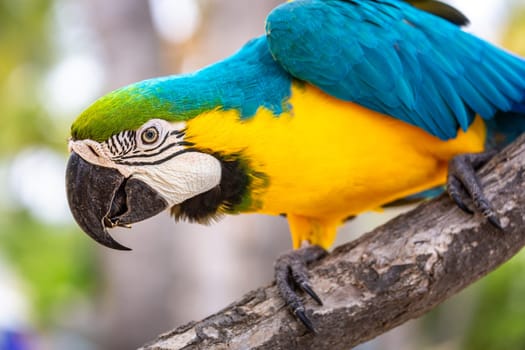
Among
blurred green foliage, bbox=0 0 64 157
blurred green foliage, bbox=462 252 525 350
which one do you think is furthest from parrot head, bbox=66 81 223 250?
blurred green foliage, bbox=0 0 64 157

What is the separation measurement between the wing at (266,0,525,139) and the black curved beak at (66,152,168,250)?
23.5 inches

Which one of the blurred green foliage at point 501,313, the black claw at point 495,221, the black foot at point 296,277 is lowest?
the blurred green foliage at point 501,313

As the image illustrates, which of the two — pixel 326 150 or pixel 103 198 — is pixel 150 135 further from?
pixel 326 150

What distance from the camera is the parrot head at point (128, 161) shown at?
68.2 inches

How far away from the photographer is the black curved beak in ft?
5.74

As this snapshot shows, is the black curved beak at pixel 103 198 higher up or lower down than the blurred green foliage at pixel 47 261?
lower down

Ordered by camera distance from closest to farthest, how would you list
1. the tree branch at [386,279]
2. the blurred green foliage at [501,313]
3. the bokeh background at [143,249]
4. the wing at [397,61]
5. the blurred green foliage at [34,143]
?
the tree branch at [386,279] → the wing at [397,61] → the blurred green foliage at [501,313] → the bokeh background at [143,249] → the blurred green foliage at [34,143]

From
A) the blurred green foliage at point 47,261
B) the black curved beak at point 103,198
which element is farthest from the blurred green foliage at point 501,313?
the blurred green foliage at point 47,261

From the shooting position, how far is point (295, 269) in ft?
6.56

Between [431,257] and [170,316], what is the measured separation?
11.2ft

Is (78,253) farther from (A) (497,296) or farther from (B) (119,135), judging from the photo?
(B) (119,135)

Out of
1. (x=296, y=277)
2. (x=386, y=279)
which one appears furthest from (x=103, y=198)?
(x=386, y=279)

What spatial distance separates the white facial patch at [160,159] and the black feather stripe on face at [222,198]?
27 millimetres

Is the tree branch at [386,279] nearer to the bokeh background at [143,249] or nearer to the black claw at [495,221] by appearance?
the black claw at [495,221]
